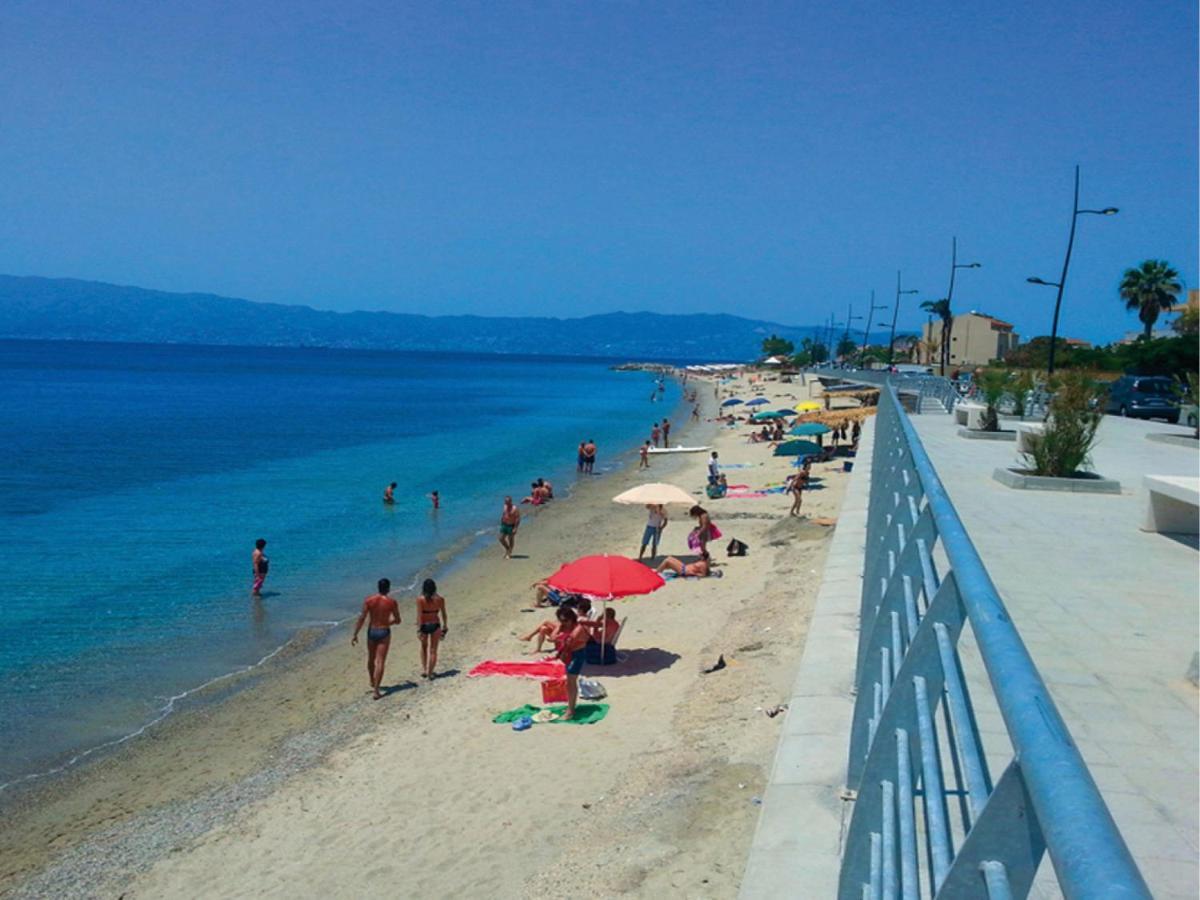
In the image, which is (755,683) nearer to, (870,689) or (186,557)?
(870,689)

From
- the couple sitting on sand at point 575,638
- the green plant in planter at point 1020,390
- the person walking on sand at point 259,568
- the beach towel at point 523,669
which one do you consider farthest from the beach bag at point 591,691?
the green plant in planter at point 1020,390

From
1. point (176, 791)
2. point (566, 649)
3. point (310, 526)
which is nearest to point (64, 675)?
point (176, 791)

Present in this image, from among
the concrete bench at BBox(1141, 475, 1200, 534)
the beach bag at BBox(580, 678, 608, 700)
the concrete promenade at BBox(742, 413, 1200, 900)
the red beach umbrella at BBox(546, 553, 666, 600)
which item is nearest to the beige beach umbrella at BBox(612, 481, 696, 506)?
the red beach umbrella at BBox(546, 553, 666, 600)

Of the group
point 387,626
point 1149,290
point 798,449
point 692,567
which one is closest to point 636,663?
point 387,626

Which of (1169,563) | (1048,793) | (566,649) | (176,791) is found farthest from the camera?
(566,649)

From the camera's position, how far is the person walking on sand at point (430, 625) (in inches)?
505

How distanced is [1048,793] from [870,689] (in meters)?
2.38

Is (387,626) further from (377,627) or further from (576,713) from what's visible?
(576,713)

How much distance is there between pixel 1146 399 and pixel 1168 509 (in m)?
23.4

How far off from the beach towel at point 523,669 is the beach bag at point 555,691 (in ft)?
3.27

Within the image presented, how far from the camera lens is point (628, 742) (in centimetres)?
964

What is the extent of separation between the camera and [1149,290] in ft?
221

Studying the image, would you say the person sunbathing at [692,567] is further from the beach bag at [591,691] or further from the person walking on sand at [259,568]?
the person walking on sand at [259,568]

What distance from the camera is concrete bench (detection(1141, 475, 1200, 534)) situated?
10086 millimetres
